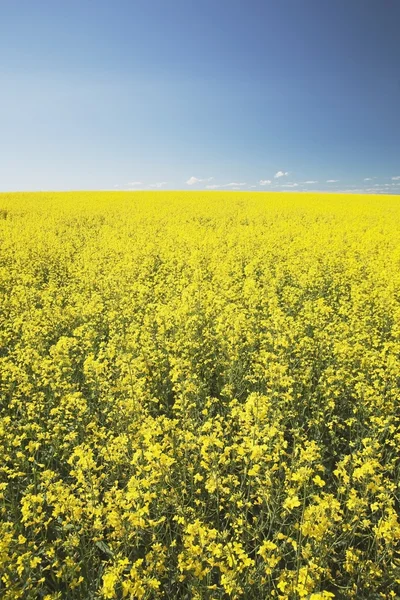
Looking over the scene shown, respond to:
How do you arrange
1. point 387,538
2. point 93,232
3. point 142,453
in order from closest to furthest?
point 387,538 < point 142,453 < point 93,232

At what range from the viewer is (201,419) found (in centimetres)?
492

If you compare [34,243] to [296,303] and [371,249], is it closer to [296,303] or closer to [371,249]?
[296,303]

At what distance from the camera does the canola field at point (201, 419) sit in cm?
295

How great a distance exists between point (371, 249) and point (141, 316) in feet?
30.1

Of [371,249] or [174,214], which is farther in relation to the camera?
[174,214]

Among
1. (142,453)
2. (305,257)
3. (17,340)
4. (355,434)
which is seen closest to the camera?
(142,453)

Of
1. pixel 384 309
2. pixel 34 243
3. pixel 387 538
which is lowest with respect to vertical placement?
pixel 387 538

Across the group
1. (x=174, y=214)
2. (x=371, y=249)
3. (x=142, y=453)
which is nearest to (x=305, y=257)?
(x=371, y=249)

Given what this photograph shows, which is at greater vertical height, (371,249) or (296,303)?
(371,249)

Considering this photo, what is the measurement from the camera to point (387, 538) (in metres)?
2.84

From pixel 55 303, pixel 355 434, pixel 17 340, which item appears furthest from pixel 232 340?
pixel 55 303

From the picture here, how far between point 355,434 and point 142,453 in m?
2.86

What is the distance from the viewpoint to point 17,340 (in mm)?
7301

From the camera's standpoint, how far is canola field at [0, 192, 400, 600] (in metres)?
2.95
